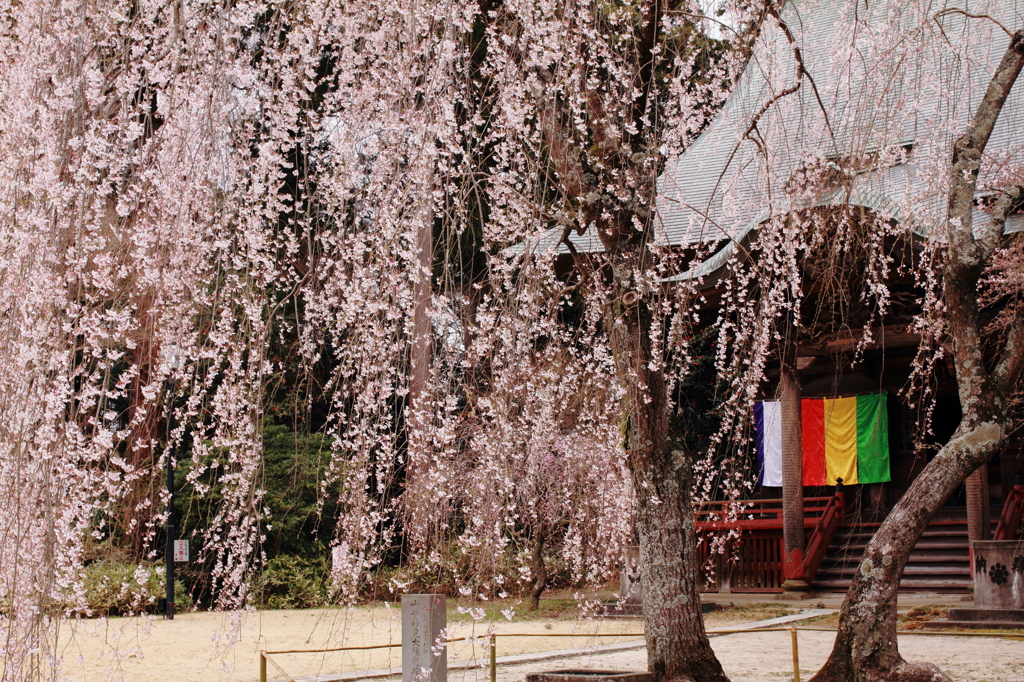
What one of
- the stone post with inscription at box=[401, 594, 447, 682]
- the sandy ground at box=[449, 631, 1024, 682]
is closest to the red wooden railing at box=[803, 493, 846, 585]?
the sandy ground at box=[449, 631, 1024, 682]

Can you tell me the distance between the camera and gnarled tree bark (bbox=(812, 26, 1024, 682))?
5.62 m

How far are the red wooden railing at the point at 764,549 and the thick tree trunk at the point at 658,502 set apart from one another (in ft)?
21.8

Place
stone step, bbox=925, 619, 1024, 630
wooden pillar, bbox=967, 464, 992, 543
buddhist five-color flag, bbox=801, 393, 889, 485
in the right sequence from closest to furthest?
stone step, bbox=925, 619, 1024, 630 < wooden pillar, bbox=967, 464, 992, 543 < buddhist five-color flag, bbox=801, 393, 889, 485

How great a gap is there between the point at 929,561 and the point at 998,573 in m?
2.44

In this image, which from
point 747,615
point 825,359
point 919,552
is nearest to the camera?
point 747,615

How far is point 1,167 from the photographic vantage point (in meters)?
3.73

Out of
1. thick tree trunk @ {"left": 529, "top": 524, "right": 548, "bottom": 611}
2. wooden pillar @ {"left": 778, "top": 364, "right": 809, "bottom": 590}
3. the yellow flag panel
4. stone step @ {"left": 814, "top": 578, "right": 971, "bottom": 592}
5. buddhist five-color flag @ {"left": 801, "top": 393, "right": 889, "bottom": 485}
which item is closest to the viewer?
stone step @ {"left": 814, "top": 578, "right": 971, "bottom": 592}

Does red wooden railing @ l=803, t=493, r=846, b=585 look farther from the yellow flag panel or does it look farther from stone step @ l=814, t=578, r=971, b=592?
the yellow flag panel

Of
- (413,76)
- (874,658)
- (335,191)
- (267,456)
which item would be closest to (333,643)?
(267,456)

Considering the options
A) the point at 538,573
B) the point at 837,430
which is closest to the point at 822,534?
the point at 837,430

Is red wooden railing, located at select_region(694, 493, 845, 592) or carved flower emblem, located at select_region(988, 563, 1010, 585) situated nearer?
carved flower emblem, located at select_region(988, 563, 1010, 585)

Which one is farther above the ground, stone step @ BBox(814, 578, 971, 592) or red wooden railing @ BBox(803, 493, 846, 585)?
red wooden railing @ BBox(803, 493, 846, 585)

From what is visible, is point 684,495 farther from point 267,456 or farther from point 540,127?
point 267,456

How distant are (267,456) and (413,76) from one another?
1117 cm
